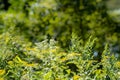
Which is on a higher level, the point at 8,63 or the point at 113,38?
the point at 8,63

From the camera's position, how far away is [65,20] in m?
10.3

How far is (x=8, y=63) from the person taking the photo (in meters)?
4.79

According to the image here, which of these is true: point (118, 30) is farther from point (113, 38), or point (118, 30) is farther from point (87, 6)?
point (87, 6)

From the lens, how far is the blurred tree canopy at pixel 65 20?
33.2ft

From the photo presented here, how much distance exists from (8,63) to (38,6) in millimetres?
5669

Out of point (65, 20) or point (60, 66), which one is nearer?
point (60, 66)

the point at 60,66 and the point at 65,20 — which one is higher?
the point at 60,66

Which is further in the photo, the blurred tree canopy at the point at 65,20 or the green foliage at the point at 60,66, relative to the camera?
the blurred tree canopy at the point at 65,20

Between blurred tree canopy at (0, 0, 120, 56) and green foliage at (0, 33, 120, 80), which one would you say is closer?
green foliage at (0, 33, 120, 80)

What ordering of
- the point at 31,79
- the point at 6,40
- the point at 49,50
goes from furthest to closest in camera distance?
the point at 6,40 → the point at 49,50 → the point at 31,79

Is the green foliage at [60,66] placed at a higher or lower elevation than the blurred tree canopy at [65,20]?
higher

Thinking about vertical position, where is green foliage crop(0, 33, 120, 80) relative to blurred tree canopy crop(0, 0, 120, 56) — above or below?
above

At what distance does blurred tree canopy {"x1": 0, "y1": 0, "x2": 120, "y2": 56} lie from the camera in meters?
10.1

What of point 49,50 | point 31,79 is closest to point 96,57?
point 49,50
